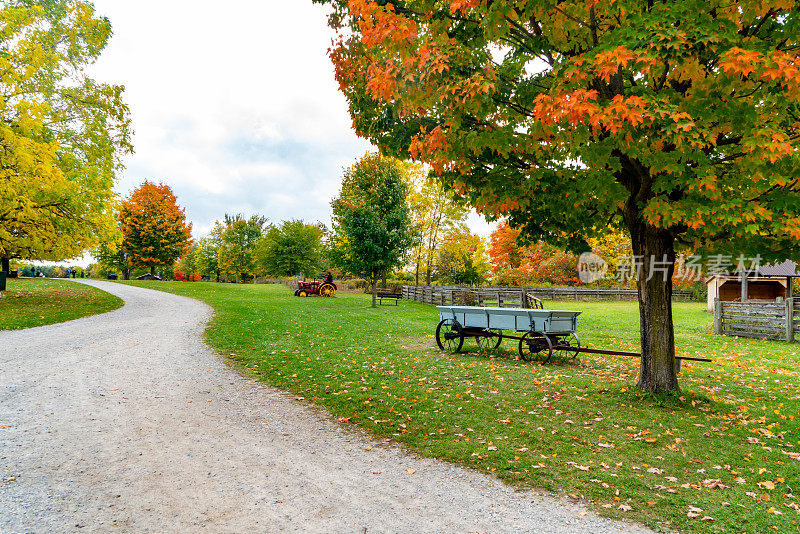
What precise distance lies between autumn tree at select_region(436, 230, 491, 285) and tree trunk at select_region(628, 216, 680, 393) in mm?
29139

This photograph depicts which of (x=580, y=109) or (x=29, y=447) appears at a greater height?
(x=580, y=109)

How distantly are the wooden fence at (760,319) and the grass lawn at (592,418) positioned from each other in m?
1.89

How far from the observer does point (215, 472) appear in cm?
418

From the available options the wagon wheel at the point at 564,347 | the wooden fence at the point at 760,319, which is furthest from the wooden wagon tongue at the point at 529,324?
the wooden fence at the point at 760,319

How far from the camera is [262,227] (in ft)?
224

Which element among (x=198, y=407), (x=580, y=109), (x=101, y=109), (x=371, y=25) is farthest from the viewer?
(x=101, y=109)

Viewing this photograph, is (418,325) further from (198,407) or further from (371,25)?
(371,25)

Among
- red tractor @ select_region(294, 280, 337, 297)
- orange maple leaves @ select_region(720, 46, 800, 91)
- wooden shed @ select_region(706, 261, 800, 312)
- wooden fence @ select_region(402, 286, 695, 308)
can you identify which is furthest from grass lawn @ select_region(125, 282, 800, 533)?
red tractor @ select_region(294, 280, 337, 297)

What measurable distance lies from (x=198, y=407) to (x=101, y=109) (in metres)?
19.7

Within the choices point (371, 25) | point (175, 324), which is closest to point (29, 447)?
point (371, 25)

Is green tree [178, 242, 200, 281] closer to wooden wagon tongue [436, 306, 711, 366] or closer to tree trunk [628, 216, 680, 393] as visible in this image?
wooden wagon tongue [436, 306, 711, 366]

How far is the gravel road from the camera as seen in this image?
3340mm

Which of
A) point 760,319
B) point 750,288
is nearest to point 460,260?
point 750,288

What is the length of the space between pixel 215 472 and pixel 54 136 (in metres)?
21.1
